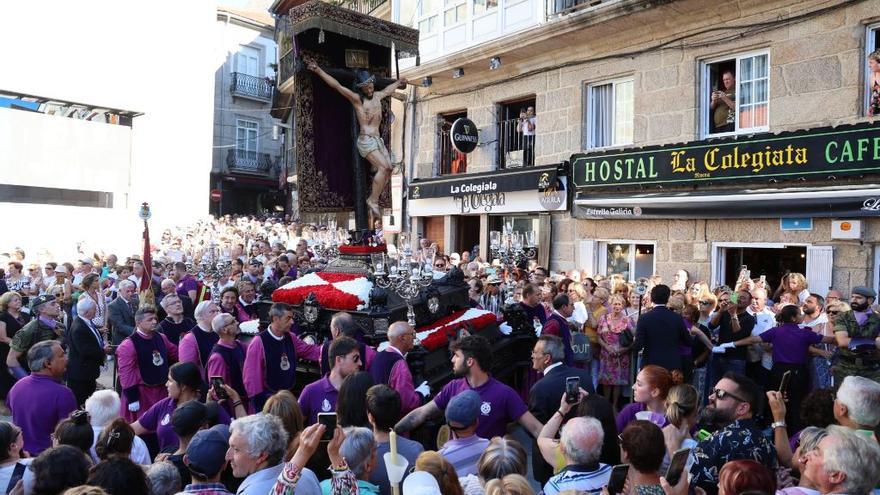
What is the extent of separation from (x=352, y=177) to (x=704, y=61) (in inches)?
263

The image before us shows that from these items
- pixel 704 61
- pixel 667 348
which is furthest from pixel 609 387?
pixel 704 61

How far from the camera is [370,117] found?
29.1ft

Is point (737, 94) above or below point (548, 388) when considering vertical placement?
above

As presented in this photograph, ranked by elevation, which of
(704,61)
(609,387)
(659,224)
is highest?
(704,61)

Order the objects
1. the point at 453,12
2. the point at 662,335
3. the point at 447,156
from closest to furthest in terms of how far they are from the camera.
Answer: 1. the point at 662,335
2. the point at 453,12
3. the point at 447,156

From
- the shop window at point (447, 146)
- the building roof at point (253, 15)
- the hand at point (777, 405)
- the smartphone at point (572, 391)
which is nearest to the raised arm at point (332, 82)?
the smartphone at point (572, 391)

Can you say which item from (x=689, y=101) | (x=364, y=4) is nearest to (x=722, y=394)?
(x=689, y=101)

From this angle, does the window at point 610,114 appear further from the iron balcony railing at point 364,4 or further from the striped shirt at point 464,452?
the striped shirt at point 464,452

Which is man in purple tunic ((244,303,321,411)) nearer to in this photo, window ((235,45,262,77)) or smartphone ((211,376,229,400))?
smartphone ((211,376,229,400))

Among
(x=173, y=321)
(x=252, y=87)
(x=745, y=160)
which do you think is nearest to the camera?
(x=173, y=321)

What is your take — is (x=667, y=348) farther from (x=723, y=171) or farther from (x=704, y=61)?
(x=704, y=61)

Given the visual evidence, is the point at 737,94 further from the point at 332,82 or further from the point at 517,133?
the point at 332,82

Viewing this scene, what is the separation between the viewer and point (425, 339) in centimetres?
671

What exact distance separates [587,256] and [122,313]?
8514 mm
